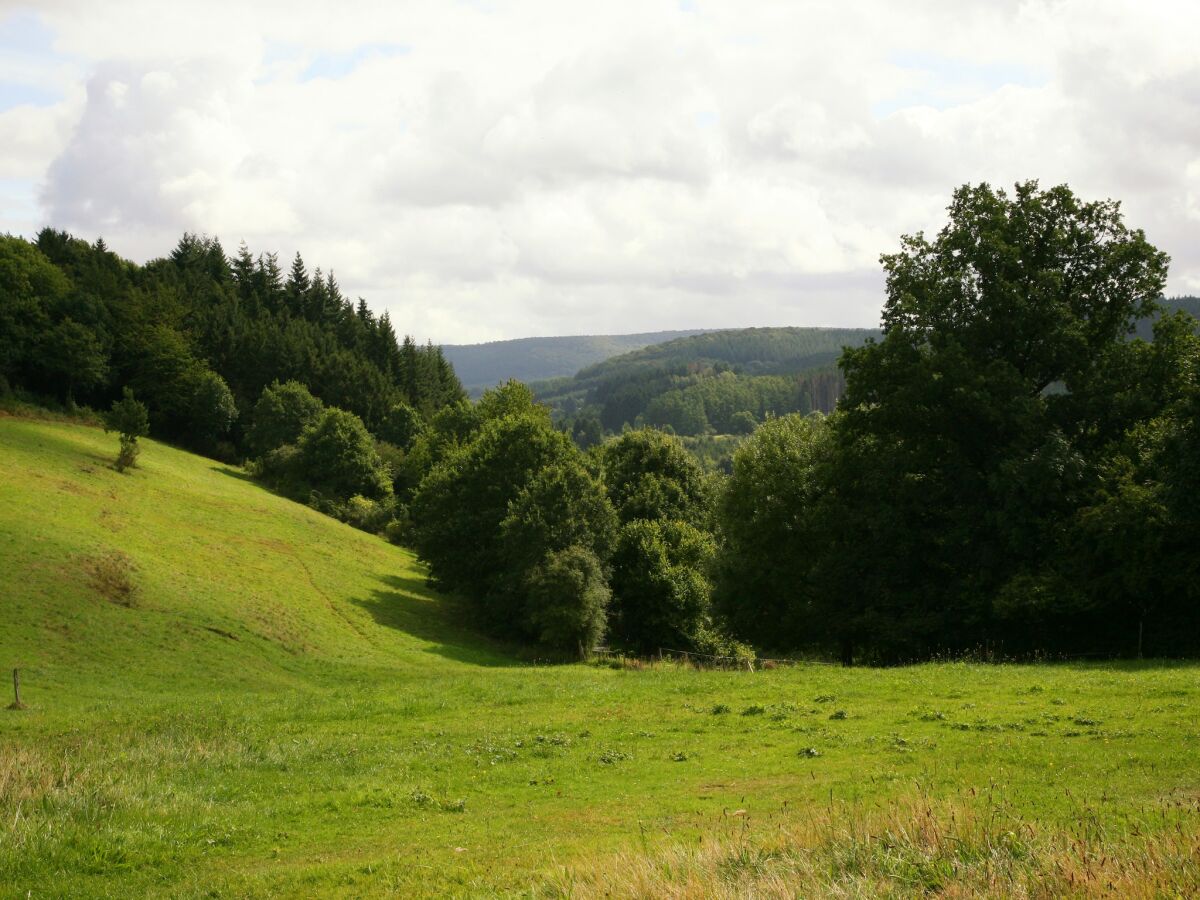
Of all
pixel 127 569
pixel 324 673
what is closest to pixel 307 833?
pixel 324 673

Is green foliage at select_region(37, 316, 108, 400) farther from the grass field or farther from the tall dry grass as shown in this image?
the tall dry grass

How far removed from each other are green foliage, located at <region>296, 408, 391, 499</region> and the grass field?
5774 centimetres

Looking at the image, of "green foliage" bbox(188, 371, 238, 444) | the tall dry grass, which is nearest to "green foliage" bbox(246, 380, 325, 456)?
"green foliage" bbox(188, 371, 238, 444)

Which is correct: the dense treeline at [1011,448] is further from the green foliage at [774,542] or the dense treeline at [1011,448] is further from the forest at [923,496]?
the green foliage at [774,542]

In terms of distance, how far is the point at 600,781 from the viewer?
56.3 feet

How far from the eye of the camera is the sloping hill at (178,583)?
3872 cm

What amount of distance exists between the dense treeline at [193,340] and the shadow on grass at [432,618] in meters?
46.2

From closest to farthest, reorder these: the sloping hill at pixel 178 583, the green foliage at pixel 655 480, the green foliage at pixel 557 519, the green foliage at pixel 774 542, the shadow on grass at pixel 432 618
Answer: the sloping hill at pixel 178 583 → the green foliage at pixel 774 542 → the shadow on grass at pixel 432 618 → the green foliage at pixel 557 519 → the green foliage at pixel 655 480

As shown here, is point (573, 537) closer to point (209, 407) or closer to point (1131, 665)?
point (1131, 665)

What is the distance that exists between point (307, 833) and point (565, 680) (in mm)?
17235

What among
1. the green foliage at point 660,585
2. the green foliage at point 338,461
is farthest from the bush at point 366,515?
the green foliage at point 660,585

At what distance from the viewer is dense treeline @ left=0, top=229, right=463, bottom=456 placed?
3504 inches

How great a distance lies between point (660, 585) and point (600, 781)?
39883 mm

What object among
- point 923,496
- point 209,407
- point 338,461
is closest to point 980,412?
point 923,496
